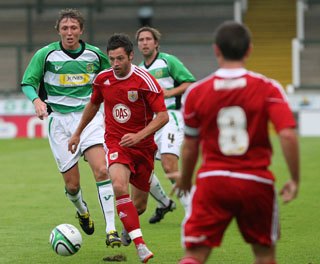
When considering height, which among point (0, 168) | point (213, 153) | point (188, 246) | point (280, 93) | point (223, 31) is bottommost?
point (0, 168)

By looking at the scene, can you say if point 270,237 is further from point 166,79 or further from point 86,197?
point 86,197

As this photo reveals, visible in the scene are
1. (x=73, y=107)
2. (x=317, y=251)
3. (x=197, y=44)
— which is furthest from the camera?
(x=197, y=44)

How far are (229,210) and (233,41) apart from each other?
1.03 metres

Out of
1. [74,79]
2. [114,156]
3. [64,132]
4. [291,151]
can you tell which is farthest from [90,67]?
[291,151]

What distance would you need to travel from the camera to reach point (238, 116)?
5.64 meters

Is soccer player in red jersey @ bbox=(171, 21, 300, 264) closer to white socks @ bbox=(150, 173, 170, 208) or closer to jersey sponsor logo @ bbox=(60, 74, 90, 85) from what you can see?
jersey sponsor logo @ bbox=(60, 74, 90, 85)

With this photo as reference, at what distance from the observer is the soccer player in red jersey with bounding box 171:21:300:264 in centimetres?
564

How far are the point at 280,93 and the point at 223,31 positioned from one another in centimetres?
51

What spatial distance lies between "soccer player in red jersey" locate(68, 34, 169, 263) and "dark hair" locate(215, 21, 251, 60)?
2725mm

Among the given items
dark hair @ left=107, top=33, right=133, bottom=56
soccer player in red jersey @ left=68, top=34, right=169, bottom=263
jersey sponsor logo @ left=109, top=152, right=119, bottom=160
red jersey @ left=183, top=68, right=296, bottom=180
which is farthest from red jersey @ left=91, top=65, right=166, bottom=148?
red jersey @ left=183, top=68, right=296, bottom=180

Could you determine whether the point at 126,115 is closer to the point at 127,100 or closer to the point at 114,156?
the point at 127,100

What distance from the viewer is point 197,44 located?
34781 mm

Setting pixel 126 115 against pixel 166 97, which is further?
pixel 166 97

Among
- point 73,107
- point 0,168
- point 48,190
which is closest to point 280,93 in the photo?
point 73,107
